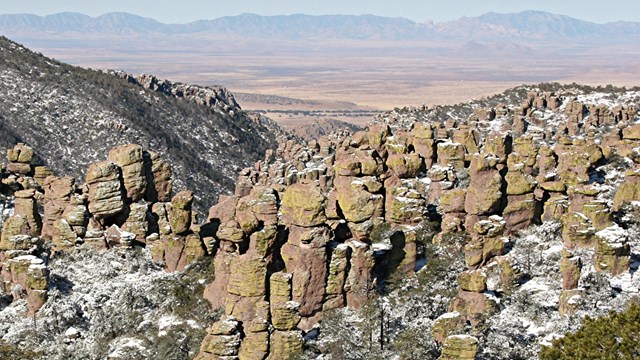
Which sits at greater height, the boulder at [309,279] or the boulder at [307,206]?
the boulder at [307,206]

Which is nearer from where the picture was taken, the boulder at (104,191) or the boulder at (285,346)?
the boulder at (285,346)

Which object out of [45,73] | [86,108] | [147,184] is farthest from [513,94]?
[147,184]

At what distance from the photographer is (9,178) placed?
55.3 metres

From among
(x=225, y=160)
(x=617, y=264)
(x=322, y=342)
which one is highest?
(x=617, y=264)

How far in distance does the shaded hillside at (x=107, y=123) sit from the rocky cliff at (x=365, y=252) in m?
50.3

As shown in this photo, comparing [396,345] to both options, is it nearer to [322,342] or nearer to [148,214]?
[322,342]

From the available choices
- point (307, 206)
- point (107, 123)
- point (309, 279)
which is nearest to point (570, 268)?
point (309, 279)

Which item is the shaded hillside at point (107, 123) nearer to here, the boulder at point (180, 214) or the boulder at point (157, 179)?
the boulder at point (157, 179)

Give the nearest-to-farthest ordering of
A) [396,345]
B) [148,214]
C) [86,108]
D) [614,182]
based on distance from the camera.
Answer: [396,345], [148,214], [614,182], [86,108]

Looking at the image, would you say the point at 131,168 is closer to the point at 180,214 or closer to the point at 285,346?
the point at 180,214

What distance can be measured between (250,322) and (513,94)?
4017 inches

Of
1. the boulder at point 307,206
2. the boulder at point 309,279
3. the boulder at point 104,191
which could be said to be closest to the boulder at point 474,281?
the boulder at point 309,279

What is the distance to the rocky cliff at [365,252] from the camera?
33656mm

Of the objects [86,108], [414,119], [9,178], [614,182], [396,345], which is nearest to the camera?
[396,345]
